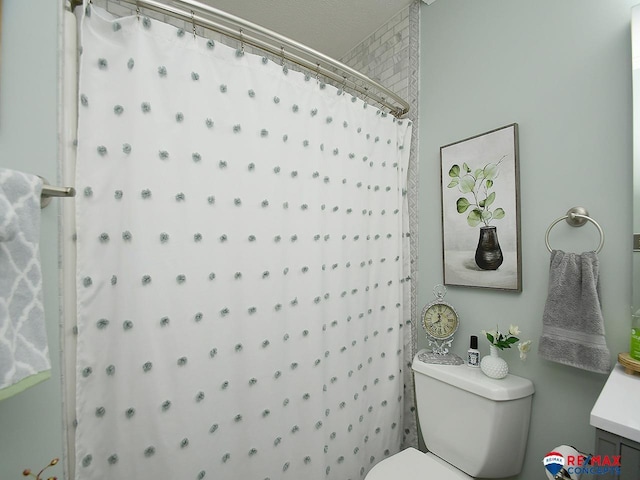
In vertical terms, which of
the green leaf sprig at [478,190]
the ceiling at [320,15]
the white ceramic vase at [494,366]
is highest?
the ceiling at [320,15]

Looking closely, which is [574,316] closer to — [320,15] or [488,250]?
[488,250]

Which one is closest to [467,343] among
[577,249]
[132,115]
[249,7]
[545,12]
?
[577,249]

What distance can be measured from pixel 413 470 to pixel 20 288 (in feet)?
4.42

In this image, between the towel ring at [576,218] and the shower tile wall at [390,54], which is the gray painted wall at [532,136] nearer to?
the towel ring at [576,218]

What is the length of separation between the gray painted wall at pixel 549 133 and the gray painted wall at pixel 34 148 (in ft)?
5.03

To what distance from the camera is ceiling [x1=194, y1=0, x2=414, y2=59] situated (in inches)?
68.4

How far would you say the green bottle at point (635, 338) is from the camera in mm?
941

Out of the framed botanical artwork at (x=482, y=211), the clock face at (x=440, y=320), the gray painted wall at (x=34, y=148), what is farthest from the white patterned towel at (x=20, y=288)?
the framed botanical artwork at (x=482, y=211)

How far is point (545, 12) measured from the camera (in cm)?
124

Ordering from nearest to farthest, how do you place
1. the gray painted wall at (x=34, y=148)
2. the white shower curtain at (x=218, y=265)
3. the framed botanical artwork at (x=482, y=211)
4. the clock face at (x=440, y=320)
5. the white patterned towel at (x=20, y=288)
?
the white patterned towel at (x=20, y=288) < the gray painted wall at (x=34, y=148) < the white shower curtain at (x=218, y=265) < the framed botanical artwork at (x=482, y=211) < the clock face at (x=440, y=320)

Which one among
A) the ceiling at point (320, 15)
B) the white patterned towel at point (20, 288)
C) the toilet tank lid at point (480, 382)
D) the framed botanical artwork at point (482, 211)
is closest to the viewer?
the white patterned towel at point (20, 288)

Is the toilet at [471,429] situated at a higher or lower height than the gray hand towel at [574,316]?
lower

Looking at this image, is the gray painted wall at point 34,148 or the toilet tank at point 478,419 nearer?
the gray painted wall at point 34,148

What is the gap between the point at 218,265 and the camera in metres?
1.09
